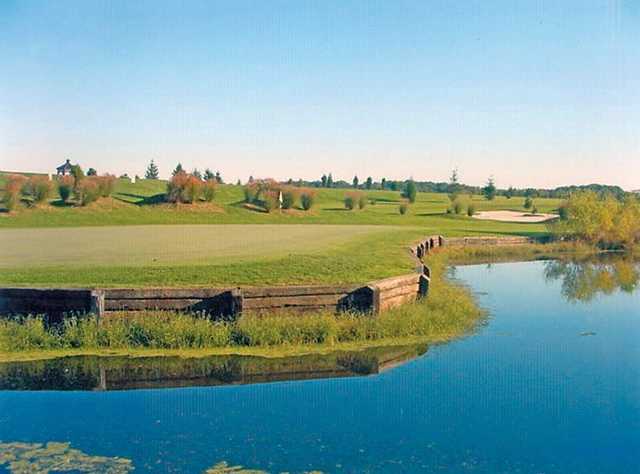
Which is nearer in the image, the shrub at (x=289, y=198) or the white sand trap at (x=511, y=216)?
the shrub at (x=289, y=198)

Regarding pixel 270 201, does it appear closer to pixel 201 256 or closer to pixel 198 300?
pixel 201 256

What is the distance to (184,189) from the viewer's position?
50.9 meters

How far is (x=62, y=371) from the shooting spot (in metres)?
12.6

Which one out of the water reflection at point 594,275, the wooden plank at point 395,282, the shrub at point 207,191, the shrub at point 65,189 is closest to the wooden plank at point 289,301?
the wooden plank at point 395,282

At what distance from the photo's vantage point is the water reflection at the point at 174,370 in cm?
1210

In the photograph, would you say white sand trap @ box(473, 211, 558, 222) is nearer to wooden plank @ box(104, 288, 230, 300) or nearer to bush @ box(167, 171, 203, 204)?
bush @ box(167, 171, 203, 204)

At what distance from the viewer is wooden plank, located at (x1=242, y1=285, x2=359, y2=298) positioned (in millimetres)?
14711

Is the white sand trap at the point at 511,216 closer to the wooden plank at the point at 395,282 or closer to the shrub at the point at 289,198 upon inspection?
the shrub at the point at 289,198

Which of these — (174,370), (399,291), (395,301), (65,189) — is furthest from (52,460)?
(65,189)

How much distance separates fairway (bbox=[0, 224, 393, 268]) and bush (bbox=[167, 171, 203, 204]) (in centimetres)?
1821

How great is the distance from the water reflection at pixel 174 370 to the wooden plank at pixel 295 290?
165cm

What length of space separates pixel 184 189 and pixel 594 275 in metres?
31.0

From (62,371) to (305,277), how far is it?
23.0 feet

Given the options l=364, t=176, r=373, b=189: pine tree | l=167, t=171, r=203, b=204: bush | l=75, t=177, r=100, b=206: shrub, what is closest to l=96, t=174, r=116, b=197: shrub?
l=75, t=177, r=100, b=206: shrub
